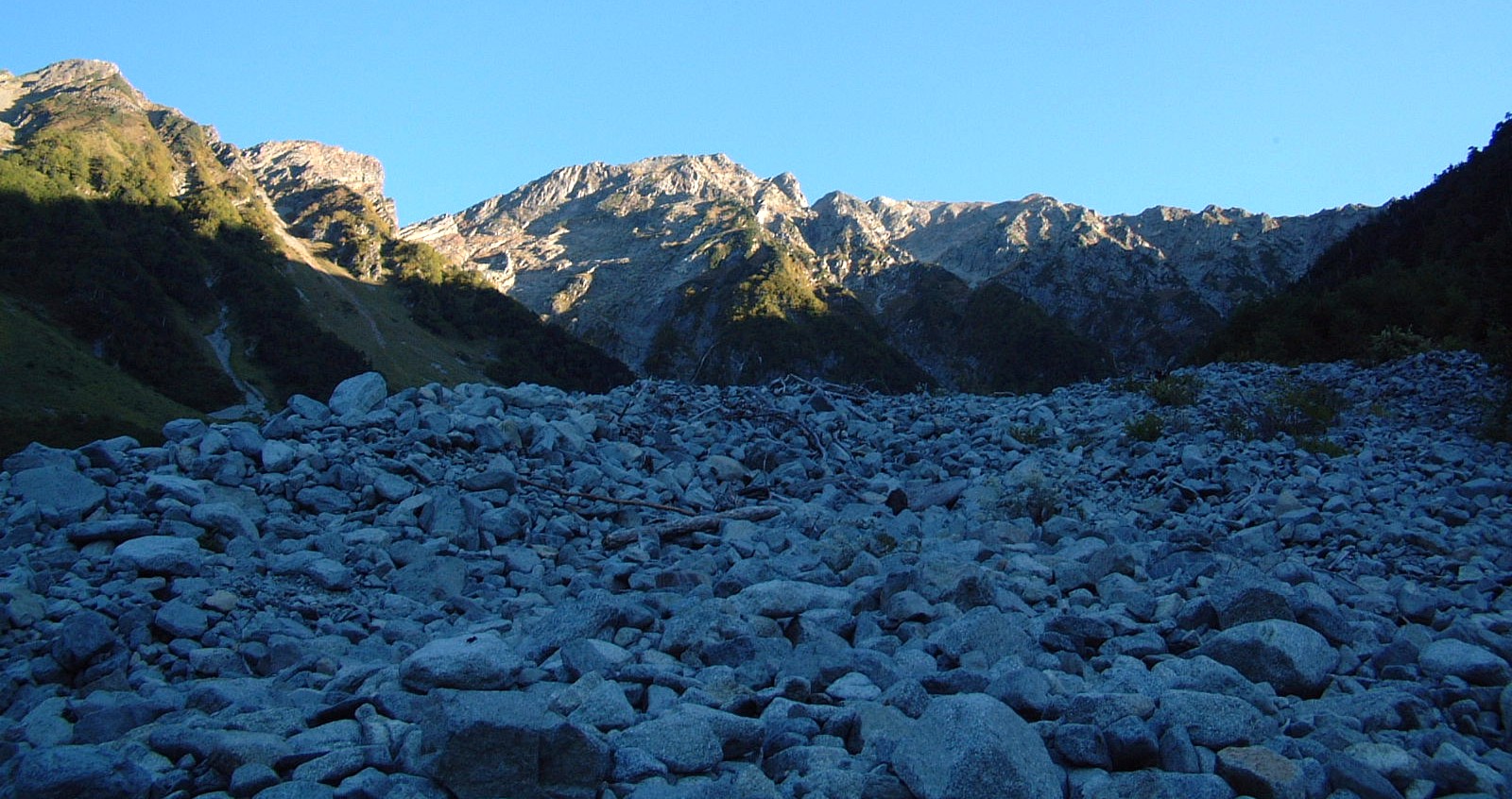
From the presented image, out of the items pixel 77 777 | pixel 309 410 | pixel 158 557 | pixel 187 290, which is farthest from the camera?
pixel 187 290

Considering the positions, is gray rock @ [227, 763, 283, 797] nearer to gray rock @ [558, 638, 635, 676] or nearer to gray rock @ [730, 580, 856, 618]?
gray rock @ [558, 638, 635, 676]

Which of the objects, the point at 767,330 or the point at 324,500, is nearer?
the point at 324,500

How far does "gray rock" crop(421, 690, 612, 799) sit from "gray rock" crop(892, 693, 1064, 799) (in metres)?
1.13

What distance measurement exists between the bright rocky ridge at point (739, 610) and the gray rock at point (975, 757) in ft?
0.04

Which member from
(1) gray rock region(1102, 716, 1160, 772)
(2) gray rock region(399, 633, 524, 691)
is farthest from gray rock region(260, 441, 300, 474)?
(1) gray rock region(1102, 716, 1160, 772)

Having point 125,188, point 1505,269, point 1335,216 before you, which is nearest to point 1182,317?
point 1335,216

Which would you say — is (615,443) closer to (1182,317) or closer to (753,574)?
(753,574)

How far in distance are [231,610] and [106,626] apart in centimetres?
73

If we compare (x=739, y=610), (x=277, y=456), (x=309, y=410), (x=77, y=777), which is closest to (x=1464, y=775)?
(x=739, y=610)

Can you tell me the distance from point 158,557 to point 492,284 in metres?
104

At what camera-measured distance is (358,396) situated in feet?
33.4

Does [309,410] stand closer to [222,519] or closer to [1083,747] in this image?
[222,519]

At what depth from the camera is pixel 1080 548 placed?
6.88 meters

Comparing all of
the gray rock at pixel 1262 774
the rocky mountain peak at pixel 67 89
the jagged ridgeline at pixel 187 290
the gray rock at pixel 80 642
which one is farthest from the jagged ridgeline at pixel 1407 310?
the rocky mountain peak at pixel 67 89
